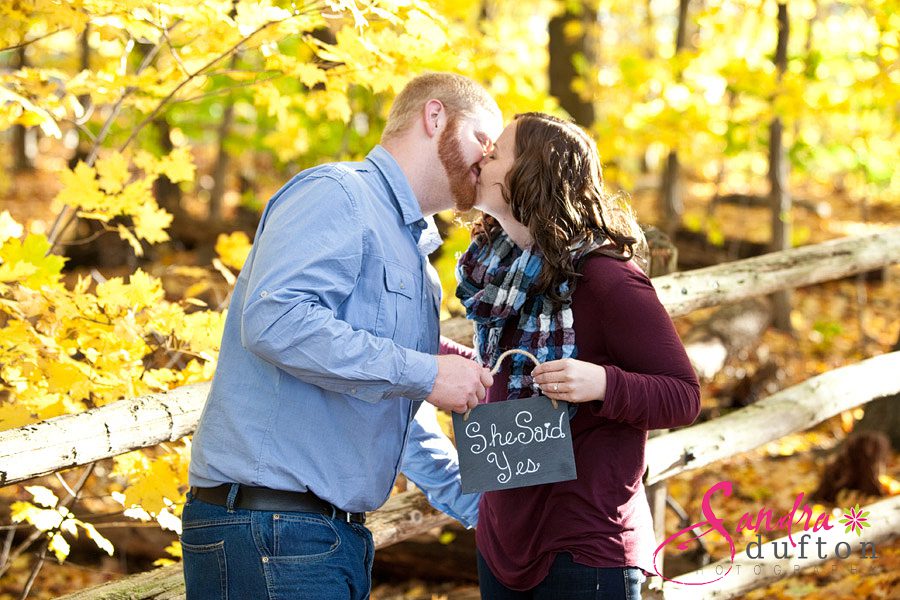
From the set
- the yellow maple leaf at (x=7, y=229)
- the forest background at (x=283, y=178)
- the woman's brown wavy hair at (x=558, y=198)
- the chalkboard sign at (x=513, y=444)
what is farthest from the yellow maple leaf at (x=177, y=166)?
the chalkboard sign at (x=513, y=444)

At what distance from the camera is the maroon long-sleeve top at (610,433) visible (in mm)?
1926

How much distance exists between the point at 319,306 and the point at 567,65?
28.6 ft

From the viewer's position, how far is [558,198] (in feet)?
6.52

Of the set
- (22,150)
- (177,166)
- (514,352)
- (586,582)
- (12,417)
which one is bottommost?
(22,150)

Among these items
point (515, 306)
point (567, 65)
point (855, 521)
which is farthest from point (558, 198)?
point (567, 65)

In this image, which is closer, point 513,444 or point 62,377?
point 513,444

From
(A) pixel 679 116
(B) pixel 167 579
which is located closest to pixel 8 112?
(B) pixel 167 579

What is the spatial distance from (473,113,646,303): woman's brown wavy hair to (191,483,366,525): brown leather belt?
2.22ft

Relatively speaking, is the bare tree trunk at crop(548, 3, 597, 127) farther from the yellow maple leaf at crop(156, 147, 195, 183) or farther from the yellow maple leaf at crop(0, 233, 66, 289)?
the yellow maple leaf at crop(0, 233, 66, 289)

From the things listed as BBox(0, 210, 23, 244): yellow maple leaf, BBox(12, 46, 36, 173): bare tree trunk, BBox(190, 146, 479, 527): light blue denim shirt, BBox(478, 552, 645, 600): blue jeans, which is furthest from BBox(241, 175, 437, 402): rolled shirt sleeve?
BBox(12, 46, 36, 173): bare tree trunk

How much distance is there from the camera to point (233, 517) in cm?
183

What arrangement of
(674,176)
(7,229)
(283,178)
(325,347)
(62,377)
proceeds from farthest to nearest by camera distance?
(283,178) < (674,176) < (7,229) < (62,377) < (325,347)

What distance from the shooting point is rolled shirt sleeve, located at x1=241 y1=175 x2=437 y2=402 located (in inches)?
67.3

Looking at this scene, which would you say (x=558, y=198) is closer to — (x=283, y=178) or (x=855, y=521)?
(x=855, y=521)
